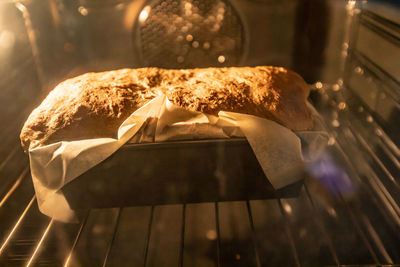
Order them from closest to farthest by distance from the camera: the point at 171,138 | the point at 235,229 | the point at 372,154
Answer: the point at 171,138, the point at 235,229, the point at 372,154

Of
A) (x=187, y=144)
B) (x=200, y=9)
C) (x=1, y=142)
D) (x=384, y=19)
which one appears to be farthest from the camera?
(x=200, y=9)

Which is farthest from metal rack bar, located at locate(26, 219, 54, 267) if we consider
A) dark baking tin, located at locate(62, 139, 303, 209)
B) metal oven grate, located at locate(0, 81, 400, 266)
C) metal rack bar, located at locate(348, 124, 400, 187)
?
metal rack bar, located at locate(348, 124, 400, 187)

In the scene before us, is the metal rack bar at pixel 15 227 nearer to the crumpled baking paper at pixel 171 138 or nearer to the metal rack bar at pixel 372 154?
the crumpled baking paper at pixel 171 138

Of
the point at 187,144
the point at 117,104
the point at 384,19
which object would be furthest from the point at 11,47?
the point at 384,19

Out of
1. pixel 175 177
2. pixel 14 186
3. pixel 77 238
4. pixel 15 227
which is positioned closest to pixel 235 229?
pixel 175 177

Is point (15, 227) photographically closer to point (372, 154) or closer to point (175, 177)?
point (175, 177)

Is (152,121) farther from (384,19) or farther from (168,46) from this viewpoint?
(384,19)

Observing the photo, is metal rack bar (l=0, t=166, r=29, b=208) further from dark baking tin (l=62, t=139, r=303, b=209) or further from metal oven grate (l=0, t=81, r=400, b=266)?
dark baking tin (l=62, t=139, r=303, b=209)
